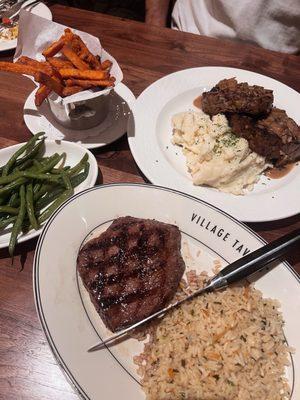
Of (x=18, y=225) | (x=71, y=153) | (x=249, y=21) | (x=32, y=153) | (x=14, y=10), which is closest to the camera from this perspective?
(x=18, y=225)

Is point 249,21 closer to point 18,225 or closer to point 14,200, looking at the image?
point 14,200

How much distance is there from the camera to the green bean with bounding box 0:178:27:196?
224cm

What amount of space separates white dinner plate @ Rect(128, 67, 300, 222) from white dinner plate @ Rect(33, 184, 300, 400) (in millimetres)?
257

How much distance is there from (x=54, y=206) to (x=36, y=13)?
241cm

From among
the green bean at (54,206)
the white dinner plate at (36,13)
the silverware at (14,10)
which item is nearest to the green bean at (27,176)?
the green bean at (54,206)

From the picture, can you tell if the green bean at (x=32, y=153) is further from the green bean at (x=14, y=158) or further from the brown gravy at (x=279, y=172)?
the brown gravy at (x=279, y=172)

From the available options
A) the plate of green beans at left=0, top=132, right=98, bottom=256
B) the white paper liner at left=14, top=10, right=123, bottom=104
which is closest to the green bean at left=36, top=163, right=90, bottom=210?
the plate of green beans at left=0, top=132, right=98, bottom=256

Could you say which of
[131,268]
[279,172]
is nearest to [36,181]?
[131,268]

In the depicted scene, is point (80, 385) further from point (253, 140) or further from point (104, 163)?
point (253, 140)

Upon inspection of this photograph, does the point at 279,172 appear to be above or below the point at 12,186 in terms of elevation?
above

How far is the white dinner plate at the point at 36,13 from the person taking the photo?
3.44 m

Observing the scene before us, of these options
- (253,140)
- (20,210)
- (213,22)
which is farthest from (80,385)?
(213,22)

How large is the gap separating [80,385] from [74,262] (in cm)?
62

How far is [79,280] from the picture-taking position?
6.44 feet
